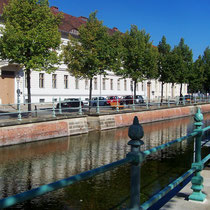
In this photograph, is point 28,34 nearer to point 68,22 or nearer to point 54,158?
Answer: point 54,158

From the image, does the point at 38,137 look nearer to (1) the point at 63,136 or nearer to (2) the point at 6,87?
(1) the point at 63,136

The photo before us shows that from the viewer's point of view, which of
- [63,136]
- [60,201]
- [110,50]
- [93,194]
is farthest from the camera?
[110,50]

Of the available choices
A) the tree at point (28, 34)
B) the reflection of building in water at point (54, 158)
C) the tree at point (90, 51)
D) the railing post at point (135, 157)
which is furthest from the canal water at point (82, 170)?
the tree at point (90, 51)

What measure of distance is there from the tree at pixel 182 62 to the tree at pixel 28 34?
24723mm

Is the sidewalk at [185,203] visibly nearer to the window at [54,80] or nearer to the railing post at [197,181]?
the railing post at [197,181]

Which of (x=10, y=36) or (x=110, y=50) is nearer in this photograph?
(x=10, y=36)

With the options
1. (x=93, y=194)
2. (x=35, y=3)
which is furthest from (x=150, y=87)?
(x=93, y=194)

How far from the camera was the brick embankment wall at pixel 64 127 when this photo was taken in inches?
656

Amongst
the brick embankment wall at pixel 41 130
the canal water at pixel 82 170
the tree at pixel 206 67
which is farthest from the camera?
the tree at pixel 206 67

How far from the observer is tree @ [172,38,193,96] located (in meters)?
43.3

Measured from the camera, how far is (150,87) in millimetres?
63375

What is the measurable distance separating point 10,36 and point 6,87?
1509 cm

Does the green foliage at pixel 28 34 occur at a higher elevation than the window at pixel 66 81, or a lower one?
higher

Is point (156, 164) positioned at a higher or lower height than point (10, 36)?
lower
